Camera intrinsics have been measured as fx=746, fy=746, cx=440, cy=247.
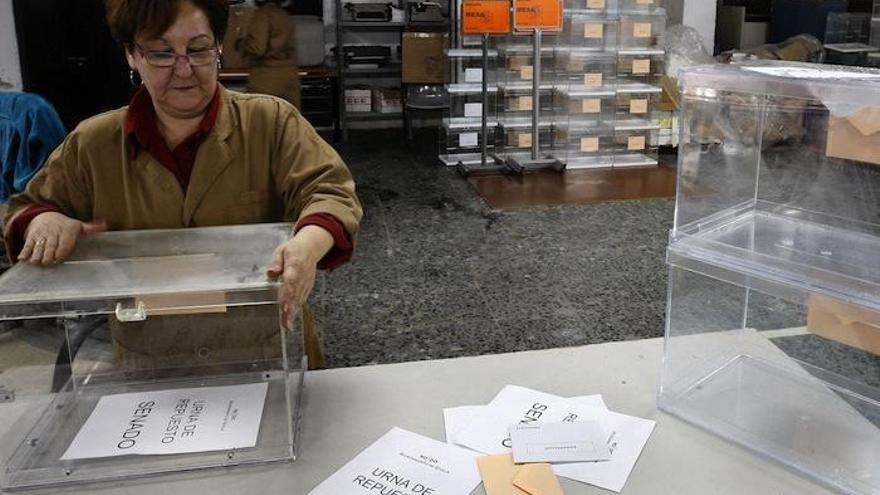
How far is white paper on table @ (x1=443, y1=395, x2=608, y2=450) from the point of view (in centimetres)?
111

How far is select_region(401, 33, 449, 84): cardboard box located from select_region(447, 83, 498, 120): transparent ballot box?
34.6 inches

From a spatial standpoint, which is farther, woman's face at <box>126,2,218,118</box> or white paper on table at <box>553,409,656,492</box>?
woman's face at <box>126,2,218,118</box>

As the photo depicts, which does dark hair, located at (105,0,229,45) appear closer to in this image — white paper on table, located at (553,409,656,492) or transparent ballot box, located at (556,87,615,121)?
white paper on table, located at (553,409,656,492)

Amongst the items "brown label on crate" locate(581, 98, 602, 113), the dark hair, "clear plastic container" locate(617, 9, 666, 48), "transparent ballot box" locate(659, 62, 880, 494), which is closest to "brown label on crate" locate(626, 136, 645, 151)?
"brown label on crate" locate(581, 98, 602, 113)

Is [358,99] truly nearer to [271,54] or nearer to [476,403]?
[271,54]

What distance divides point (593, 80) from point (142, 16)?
4767 millimetres

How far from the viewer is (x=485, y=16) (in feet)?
16.8

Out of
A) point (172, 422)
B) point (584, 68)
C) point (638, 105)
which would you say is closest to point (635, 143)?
point (638, 105)

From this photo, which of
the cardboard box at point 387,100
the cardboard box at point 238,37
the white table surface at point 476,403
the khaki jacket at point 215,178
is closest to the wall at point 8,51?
the cardboard box at point 238,37

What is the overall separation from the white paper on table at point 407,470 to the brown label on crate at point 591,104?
4.87 meters

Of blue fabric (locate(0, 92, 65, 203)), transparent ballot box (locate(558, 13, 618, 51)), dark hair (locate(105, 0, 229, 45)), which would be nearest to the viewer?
dark hair (locate(105, 0, 229, 45))

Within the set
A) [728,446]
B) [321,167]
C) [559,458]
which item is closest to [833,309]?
[728,446]

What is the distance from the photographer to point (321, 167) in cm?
139

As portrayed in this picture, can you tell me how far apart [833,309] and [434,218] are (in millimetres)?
3425
